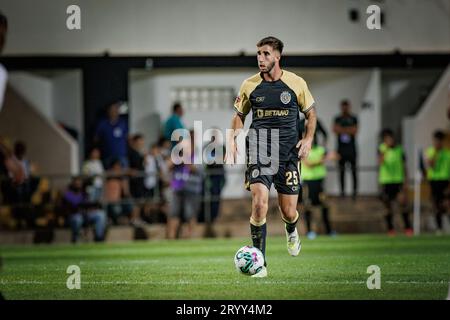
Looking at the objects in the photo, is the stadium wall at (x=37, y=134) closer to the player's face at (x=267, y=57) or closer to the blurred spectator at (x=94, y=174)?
the blurred spectator at (x=94, y=174)

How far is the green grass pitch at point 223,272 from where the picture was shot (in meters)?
10.1

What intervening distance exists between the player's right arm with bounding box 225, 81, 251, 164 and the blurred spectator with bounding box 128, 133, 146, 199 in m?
10.5

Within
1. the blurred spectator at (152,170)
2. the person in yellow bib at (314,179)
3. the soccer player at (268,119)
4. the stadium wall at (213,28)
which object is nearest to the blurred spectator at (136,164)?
the blurred spectator at (152,170)

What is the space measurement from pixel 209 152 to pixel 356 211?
3.80m

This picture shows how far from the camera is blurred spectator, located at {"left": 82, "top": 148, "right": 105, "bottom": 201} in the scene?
20750 millimetres

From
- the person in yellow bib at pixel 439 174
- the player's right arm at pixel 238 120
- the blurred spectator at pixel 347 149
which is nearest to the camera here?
the player's right arm at pixel 238 120

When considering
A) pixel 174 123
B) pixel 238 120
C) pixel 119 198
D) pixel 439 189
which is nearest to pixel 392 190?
pixel 439 189

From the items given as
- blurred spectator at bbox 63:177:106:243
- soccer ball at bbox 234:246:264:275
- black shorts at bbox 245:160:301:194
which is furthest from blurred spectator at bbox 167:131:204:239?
soccer ball at bbox 234:246:264:275

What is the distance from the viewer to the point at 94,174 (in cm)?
2066

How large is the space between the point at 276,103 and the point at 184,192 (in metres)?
9.53

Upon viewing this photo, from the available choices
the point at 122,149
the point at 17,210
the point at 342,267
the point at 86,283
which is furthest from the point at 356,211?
the point at 86,283

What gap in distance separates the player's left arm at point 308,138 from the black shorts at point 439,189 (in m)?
10.8

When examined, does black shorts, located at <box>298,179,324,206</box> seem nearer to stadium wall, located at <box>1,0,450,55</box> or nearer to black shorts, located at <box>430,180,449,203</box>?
black shorts, located at <box>430,180,449,203</box>

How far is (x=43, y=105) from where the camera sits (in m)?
26.4
